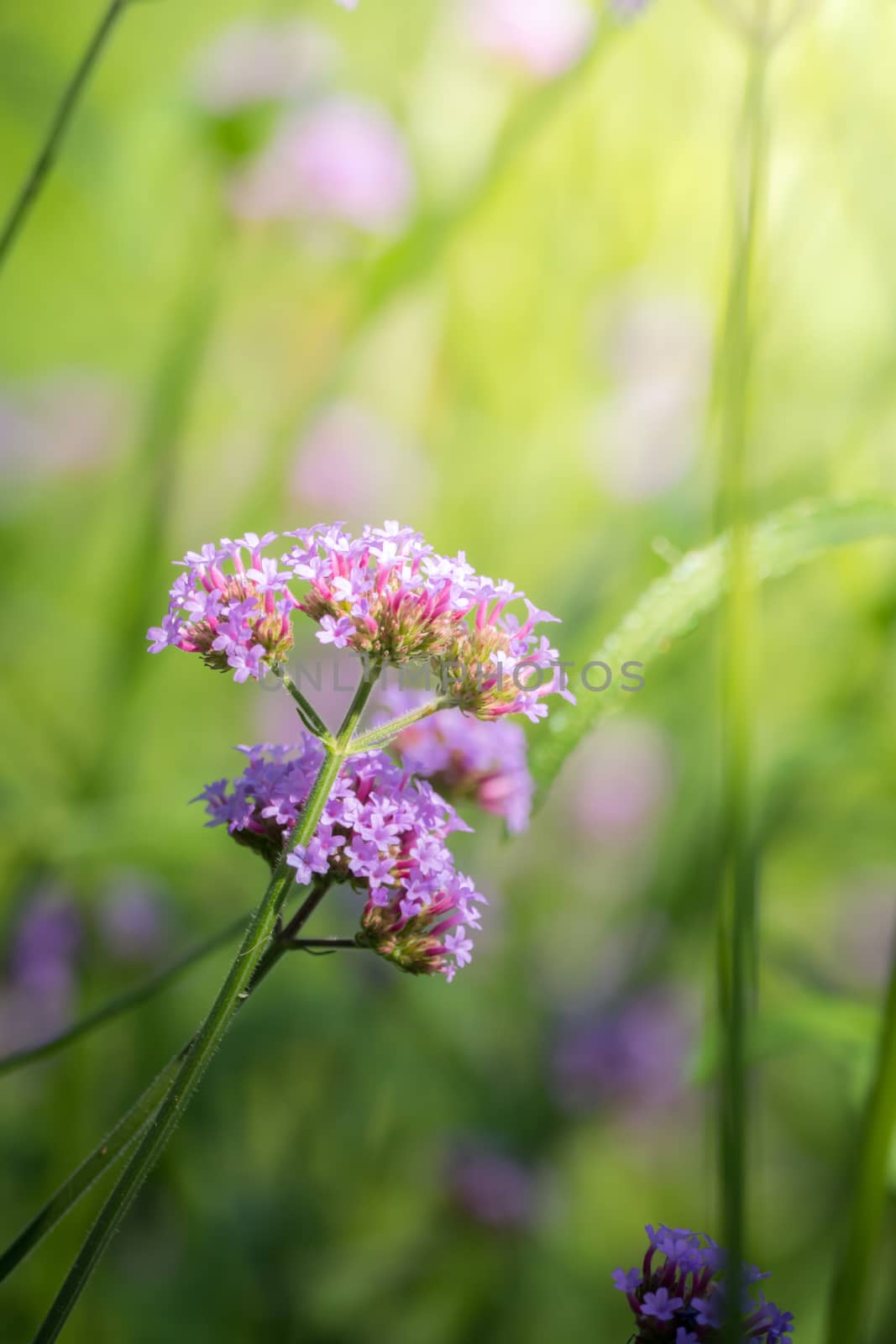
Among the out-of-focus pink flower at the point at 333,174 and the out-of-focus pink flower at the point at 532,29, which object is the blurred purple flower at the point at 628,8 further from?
the out-of-focus pink flower at the point at 532,29

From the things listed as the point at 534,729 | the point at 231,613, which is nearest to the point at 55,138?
the point at 231,613

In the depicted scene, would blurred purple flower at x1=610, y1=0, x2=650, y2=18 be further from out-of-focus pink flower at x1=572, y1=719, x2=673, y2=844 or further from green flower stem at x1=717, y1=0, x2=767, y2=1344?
out-of-focus pink flower at x1=572, y1=719, x2=673, y2=844

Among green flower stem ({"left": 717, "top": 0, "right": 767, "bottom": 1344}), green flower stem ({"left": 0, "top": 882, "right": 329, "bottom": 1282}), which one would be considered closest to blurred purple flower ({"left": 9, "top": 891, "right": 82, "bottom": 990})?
green flower stem ({"left": 0, "top": 882, "right": 329, "bottom": 1282})

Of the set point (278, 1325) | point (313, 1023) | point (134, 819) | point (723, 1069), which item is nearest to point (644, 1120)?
point (313, 1023)

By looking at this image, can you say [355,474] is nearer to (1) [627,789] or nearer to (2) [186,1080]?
(1) [627,789]

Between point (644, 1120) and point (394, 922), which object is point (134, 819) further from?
point (644, 1120)

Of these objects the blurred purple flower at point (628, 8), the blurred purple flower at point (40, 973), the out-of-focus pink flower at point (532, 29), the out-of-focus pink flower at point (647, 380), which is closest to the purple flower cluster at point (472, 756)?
the blurred purple flower at point (628, 8)
